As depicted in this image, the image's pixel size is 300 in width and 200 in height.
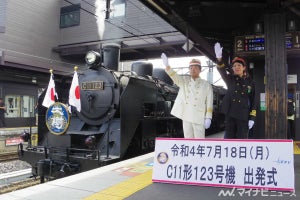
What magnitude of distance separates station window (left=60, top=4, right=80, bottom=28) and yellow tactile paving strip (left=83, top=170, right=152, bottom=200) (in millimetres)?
18242

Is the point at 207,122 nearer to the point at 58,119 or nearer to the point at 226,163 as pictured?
the point at 226,163

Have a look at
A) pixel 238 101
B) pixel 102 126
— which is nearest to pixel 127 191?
pixel 238 101

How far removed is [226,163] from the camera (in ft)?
12.4

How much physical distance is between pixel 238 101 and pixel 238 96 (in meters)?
0.07

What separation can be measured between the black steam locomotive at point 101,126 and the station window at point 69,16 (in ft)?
44.0

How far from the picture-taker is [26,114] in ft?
62.1

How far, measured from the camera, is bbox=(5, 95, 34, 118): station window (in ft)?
58.3

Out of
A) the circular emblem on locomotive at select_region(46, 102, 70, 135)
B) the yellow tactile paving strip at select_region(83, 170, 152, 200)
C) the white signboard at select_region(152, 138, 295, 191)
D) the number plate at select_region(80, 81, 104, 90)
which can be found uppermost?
the number plate at select_region(80, 81, 104, 90)

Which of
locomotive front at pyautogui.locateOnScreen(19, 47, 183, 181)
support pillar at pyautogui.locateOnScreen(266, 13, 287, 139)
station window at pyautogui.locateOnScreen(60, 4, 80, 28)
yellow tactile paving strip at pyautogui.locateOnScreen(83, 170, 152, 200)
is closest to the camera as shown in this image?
yellow tactile paving strip at pyautogui.locateOnScreen(83, 170, 152, 200)

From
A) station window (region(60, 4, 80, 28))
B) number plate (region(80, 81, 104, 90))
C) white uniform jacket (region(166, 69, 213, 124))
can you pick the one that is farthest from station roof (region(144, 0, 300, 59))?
station window (region(60, 4, 80, 28))

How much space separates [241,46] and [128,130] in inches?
143

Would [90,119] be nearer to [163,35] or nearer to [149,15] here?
[163,35]

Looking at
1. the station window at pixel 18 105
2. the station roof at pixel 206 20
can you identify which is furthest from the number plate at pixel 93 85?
A: the station window at pixel 18 105

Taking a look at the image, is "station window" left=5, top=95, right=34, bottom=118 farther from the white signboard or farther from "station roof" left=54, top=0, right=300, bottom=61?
the white signboard
